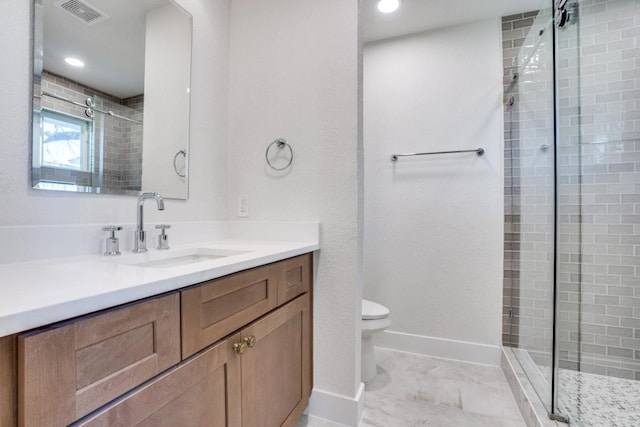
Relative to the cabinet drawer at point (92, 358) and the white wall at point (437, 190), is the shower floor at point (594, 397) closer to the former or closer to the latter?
the white wall at point (437, 190)

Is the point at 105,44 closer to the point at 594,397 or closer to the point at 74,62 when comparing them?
the point at 74,62

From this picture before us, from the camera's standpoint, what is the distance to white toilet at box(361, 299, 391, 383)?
1763mm

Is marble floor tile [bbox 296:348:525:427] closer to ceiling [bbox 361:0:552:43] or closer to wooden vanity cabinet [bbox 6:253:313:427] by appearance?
wooden vanity cabinet [bbox 6:253:313:427]

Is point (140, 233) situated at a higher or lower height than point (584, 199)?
lower

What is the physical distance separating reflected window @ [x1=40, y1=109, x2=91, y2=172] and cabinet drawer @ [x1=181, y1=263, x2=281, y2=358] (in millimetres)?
689

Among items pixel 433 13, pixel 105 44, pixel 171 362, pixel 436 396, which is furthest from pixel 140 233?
pixel 433 13

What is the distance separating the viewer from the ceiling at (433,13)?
1934 mm

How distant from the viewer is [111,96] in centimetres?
116

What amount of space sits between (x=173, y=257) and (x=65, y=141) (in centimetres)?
54

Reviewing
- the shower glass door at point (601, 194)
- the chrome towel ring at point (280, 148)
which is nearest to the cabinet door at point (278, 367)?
the chrome towel ring at point (280, 148)

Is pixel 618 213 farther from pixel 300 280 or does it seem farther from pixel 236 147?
pixel 236 147

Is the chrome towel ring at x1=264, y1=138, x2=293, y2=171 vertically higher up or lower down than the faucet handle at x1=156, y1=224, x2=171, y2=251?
higher up

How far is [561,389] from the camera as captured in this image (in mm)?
1488

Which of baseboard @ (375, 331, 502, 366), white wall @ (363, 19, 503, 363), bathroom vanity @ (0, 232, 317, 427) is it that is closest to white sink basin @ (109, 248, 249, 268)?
bathroom vanity @ (0, 232, 317, 427)
